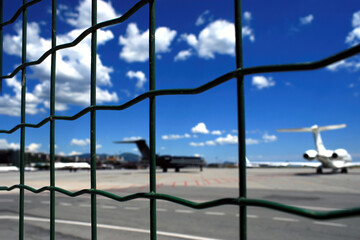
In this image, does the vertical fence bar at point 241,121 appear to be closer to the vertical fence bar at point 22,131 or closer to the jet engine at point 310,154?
the vertical fence bar at point 22,131

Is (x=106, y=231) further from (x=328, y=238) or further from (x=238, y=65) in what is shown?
(x=238, y=65)

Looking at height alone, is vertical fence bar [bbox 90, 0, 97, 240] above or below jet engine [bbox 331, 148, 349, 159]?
above

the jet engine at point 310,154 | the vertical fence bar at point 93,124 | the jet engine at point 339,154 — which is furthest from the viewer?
the jet engine at point 339,154

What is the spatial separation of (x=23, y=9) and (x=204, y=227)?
5.76 m

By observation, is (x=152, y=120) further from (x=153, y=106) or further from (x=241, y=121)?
(x=241, y=121)

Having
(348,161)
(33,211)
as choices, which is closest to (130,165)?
(348,161)

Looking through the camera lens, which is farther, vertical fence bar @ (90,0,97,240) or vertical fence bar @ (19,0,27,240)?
vertical fence bar @ (19,0,27,240)

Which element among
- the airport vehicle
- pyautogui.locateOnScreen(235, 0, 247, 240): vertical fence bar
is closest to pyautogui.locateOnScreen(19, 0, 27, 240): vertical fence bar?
pyautogui.locateOnScreen(235, 0, 247, 240): vertical fence bar

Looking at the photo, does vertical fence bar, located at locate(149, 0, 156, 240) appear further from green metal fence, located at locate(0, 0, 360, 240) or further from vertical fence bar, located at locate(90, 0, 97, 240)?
vertical fence bar, located at locate(90, 0, 97, 240)

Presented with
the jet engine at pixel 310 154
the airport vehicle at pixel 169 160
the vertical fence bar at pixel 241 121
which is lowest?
the airport vehicle at pixel 169 160

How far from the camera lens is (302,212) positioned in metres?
0.92

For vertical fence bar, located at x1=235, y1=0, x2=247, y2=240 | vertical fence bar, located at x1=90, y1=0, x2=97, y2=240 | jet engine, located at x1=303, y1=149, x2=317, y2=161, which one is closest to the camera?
vertical fence bar, located at x1=235, y1=0, x2=247, y2=240

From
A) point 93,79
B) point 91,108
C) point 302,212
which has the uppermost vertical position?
point 93,79

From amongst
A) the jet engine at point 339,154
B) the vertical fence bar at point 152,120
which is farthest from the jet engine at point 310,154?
the vertical fence bar at point 152,120
